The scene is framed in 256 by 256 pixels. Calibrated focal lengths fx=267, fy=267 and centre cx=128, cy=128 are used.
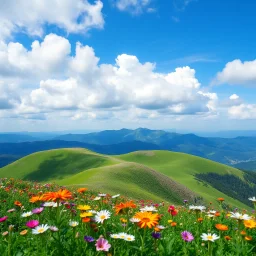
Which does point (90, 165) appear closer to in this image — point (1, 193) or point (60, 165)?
point (60, 165)

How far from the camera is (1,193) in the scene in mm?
11750

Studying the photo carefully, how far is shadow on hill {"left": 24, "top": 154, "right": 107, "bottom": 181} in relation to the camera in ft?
502

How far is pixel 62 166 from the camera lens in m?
167

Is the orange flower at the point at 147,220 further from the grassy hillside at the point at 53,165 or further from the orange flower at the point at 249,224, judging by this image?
the grassy hillside at the point at 53,165

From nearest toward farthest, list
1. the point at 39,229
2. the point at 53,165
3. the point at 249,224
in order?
the point at 39,229
the point at 249,224
the point at 53,165

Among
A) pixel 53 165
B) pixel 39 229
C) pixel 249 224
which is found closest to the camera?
pixel 39 229

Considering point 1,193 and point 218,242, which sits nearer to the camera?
point 218,242

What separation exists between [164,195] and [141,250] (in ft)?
267

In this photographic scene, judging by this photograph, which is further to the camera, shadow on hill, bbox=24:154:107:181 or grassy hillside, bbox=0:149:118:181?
grassy hillside, bbox=0:149:118:181

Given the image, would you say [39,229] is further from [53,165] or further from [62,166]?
[53,165]

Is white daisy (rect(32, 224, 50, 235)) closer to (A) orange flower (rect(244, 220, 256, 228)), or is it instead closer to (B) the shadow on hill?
(A) orange flower (rect(244, 220, 256, 228))

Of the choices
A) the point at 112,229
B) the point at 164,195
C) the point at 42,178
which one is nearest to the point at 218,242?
the point at 112,229

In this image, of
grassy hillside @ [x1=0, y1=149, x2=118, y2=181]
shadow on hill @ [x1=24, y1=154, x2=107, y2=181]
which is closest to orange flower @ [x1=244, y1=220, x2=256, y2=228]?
grassy hillside @ [x1=0, y1=149, x2=118, y2=181]

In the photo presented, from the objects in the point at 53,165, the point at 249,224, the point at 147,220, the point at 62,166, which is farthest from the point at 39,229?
the point at 53,165
